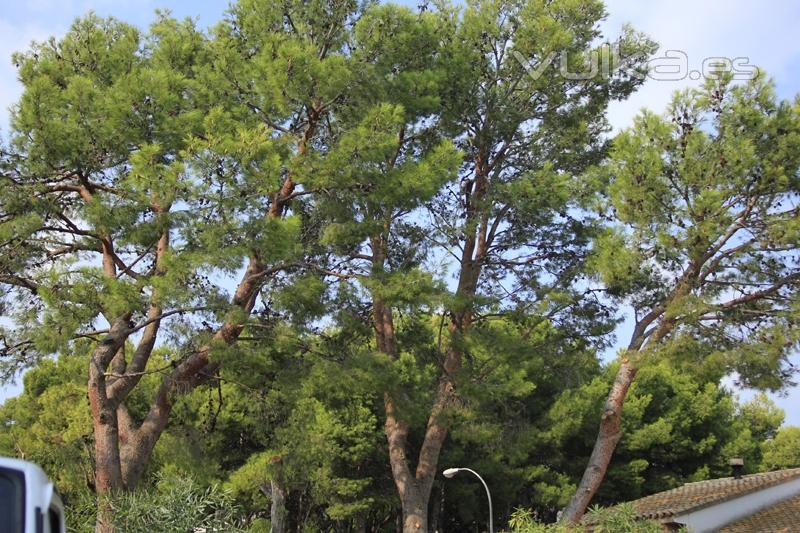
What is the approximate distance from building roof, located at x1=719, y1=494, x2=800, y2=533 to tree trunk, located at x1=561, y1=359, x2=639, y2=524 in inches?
166

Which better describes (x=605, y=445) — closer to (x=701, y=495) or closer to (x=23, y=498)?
(x=701, y=495)

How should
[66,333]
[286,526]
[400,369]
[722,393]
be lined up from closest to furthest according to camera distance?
[66,333]
[400,369]
[286,526]
[722,393]

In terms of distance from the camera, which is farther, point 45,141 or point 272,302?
point 272,302

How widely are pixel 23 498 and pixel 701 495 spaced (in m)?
16.7

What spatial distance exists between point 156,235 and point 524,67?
22.2 ft

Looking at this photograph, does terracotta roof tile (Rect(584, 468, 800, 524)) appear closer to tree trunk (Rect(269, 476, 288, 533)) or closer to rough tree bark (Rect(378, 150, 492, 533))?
rough tree bark (Rect(378, 150, 492, 533))

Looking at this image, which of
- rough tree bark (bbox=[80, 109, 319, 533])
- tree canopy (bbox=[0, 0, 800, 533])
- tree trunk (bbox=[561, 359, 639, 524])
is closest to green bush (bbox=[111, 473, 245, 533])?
tree canopy (bbox=[0, 0, 800, 533])

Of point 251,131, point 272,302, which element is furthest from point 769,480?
point 251,131

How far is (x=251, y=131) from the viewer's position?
10.5 meters

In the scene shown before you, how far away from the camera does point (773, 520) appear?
16422 millimetres

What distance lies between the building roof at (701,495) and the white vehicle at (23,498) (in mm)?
12604

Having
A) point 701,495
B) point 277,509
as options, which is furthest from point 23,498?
point 277,509

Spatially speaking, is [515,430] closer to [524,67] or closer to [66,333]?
[524,67]

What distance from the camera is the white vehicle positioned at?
9.25ft
